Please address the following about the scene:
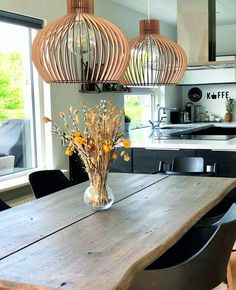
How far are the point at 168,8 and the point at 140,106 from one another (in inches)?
62.2

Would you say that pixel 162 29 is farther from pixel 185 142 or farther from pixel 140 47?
pixel 140 47

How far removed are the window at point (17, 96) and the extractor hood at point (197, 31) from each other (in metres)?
1.77

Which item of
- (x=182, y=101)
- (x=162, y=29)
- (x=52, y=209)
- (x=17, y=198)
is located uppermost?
(x=162, y=29)

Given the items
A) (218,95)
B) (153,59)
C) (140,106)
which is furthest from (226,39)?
(153,59)

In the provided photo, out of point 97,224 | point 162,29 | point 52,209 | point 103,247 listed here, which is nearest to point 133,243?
point 103,247

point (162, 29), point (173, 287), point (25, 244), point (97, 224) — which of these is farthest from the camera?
point (162, 29)

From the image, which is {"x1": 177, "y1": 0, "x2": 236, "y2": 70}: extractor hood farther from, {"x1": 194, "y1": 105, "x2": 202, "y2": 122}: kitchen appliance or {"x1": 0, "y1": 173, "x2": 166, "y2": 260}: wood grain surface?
{"x1": 194, "y1": 105, "x2": 202, "y2": 122}: kitchen appliance

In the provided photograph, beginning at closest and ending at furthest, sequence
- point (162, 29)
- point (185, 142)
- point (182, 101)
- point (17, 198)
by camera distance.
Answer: point (17, 198) → point (185, 142) → point (162, 29) → point (182, 101)

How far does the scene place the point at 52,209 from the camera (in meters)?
2.68

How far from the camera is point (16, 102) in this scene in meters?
4.46

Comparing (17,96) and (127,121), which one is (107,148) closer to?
(17,96)

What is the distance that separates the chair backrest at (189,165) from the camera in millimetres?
4055

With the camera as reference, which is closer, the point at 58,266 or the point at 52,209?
the point at 58,266

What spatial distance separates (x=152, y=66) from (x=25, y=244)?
5.54 ft
